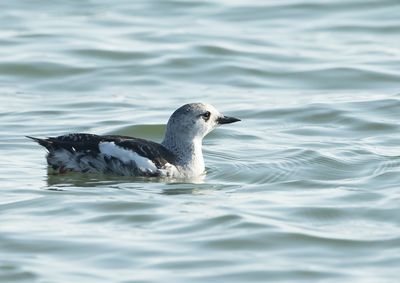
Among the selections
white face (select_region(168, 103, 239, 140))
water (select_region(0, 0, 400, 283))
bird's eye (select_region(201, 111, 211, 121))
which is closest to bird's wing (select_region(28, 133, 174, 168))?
water (select_region(0, 0, 400, 283))

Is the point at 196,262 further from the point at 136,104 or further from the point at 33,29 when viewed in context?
the point at 33,29

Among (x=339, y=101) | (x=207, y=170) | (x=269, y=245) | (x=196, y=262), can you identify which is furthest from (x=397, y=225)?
(x=339, y=101)

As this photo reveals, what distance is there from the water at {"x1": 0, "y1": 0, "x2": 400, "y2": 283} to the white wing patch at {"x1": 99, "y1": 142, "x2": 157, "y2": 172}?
201 millimetres

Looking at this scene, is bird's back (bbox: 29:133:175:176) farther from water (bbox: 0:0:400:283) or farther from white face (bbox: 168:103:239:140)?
white face (bbox: 168:103:239:140)

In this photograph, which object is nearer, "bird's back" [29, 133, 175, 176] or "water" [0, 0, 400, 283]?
"water" [0, 0, 400, 283]

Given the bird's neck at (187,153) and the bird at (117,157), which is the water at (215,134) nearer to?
the bird at (117,157)

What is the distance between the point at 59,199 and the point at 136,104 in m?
5.57

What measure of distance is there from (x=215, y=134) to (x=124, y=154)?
10.3 feet

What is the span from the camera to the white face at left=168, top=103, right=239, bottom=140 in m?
14.8

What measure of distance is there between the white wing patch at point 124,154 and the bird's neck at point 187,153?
51 centimetres

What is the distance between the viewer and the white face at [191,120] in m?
14.8

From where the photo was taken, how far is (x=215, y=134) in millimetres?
17094

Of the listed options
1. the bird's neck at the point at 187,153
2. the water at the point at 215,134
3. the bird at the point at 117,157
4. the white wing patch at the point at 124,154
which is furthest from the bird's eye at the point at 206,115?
the white wing patch at the point at 124,154

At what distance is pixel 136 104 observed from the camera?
18781mm
